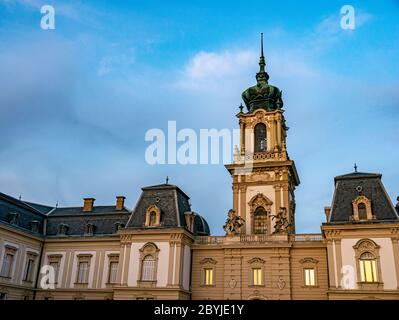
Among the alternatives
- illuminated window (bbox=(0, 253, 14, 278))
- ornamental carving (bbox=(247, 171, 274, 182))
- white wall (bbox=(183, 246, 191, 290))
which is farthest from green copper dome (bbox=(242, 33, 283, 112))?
illuminated window (bbox=(0, 253, 14, 278))

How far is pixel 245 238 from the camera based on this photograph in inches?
1519

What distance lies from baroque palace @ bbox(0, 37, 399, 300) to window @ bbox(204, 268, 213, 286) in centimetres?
9

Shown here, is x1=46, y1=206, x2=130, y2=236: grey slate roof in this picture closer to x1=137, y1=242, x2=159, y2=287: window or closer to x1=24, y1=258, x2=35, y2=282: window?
x1=24, y1=258, x2=35, y2=282: window

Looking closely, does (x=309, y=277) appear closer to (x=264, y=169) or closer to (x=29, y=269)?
(x=264, y=169)

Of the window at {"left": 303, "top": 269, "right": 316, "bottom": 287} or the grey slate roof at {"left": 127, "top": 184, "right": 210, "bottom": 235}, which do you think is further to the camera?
the grey slate roof at {"left": 127, "top": 184, "right": 210, "bottom": 235}

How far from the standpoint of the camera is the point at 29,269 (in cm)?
4194

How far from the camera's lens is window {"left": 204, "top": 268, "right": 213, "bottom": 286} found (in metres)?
38.6

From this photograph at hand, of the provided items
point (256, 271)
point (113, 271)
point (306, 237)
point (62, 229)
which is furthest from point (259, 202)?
point (62, 229)

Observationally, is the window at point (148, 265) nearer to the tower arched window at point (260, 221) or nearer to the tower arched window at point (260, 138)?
the tower arched window at point (260, 221)

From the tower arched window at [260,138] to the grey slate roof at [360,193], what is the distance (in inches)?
356

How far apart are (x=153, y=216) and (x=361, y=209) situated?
19.1m

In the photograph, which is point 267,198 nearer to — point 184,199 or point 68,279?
point 184,199
